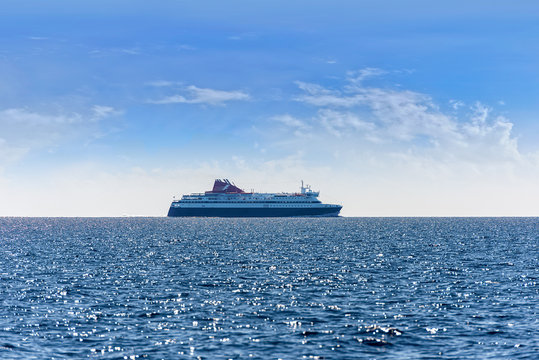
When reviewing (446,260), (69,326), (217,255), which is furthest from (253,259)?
(69,326)

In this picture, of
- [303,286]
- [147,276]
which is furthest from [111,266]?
[303,286]

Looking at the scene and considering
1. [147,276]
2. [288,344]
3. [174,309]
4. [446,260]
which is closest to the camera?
[288,344]

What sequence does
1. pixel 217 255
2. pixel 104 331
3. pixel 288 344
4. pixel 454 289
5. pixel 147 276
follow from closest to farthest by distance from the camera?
pixel 288 344 < pixel 104 331 < pixel 454 289 < pixel 147 276 < pixel 217 255

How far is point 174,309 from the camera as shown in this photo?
35.7 meters

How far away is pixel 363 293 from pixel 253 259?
29.8 metres

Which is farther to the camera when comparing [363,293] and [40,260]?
[40,260]

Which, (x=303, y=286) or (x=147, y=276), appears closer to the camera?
(x=303, y=286)

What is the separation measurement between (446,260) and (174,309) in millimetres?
41296

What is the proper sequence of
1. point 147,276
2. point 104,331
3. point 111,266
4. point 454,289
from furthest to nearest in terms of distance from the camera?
point 111,266
point 147,276
point 454,289
point 104,331

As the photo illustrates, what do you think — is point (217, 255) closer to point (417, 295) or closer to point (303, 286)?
point (303, 286)

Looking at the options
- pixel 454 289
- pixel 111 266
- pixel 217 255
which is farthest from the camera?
pixel 217 255

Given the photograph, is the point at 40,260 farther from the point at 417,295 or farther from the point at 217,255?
the point at 417,295

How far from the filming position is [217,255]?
75.9 m

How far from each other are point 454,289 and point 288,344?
826 inches
